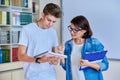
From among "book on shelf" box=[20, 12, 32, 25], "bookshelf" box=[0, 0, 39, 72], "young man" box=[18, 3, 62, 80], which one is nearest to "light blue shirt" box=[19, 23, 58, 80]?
"young man" box=[18, 3, 62, 80]

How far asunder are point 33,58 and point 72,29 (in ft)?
1.42

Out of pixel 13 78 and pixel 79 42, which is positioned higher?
pixel 79 42

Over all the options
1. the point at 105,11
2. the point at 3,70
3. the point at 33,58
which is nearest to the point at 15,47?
the point at 3,70

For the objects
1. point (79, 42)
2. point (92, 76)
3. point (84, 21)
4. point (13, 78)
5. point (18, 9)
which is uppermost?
point (18, 9)

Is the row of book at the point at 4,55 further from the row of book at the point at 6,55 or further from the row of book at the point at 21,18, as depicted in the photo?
the row of book at the point at 21,18

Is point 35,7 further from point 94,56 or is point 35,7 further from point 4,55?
point 94,56

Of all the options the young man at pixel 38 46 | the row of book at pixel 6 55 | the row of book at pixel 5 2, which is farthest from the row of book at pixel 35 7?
the young man at pixel 38 46

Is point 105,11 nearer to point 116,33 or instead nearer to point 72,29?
point 116,33

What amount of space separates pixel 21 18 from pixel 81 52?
1941 millimetres

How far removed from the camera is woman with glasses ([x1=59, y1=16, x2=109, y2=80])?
202 centimetres

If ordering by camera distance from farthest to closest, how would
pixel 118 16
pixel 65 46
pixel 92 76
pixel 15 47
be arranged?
pixel 15 47 < pixel 118 16 < pixel 65 46 < pixel 92 76

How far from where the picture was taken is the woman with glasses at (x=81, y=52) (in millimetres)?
2018

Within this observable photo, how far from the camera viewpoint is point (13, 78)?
364 centimetres

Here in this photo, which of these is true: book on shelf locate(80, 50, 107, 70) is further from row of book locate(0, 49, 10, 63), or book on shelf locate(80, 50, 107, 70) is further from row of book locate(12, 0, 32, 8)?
row of book locate(12, 0, 32, 8)
